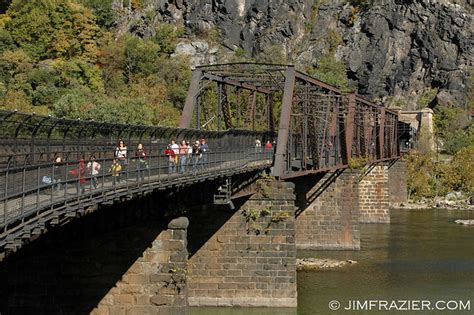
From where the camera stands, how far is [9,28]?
13500 centimetres

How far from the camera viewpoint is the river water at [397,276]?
1494 inches

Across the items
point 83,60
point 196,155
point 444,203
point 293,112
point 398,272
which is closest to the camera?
point 196,155

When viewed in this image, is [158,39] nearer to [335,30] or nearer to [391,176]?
[335,30]

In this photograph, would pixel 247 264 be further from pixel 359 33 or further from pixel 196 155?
pixel 359 33

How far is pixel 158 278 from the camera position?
30062 millimetres

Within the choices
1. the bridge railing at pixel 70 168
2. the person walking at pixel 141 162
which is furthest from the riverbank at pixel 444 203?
the person walking at pixel 141 162

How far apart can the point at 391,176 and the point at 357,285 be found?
56.3 m

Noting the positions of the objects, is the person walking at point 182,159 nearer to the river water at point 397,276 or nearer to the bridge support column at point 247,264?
the bridge support column at point 247,264

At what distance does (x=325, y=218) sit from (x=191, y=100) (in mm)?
15478

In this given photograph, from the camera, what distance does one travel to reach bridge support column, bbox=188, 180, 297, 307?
35938mm

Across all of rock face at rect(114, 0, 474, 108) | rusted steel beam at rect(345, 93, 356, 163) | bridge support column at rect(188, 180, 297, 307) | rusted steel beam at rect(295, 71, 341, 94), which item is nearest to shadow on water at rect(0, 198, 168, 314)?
bridge support column at rect(188, 180, 297, 307)

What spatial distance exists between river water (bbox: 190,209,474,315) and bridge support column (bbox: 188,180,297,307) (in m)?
0.57

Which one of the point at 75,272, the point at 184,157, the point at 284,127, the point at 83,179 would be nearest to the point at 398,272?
the point at 284,127

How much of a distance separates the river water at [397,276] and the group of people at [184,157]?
23.2ft
